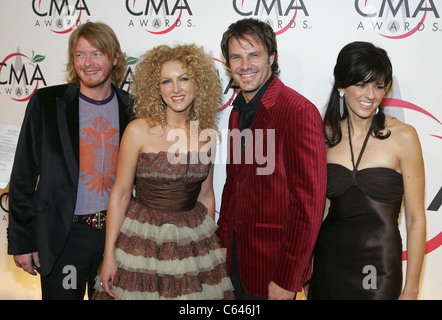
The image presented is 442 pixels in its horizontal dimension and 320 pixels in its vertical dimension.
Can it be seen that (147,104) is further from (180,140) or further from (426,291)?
(426,291)

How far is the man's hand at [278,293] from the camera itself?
1.78 m

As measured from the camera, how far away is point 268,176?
1852 mm

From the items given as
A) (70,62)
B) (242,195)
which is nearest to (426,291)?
(242,195)

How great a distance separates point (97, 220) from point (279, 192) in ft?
3.75

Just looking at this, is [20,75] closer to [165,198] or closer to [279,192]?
[165,198]

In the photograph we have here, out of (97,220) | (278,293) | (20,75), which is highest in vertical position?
(20,75)

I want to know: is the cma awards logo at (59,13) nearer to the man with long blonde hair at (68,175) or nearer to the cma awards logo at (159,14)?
the cma awards logo at (159,14)

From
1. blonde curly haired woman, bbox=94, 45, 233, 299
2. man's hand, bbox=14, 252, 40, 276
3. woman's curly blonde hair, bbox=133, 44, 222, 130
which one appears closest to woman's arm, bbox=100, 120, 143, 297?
blonde curly haired woman, bbox=94, 45, 233, 299

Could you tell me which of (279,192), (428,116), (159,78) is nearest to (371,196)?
(279,192)

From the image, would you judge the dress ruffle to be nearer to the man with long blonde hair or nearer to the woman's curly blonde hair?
the man with long blonde hair

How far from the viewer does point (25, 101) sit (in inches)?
121

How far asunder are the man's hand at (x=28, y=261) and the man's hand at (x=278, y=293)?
144 cm

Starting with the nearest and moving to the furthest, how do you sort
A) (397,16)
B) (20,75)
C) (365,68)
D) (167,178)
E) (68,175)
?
1. (365,68)
2. (167,178)
3. (68,175)
4. (397,16)
5. (20,75)

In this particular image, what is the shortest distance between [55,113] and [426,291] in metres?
2.98
